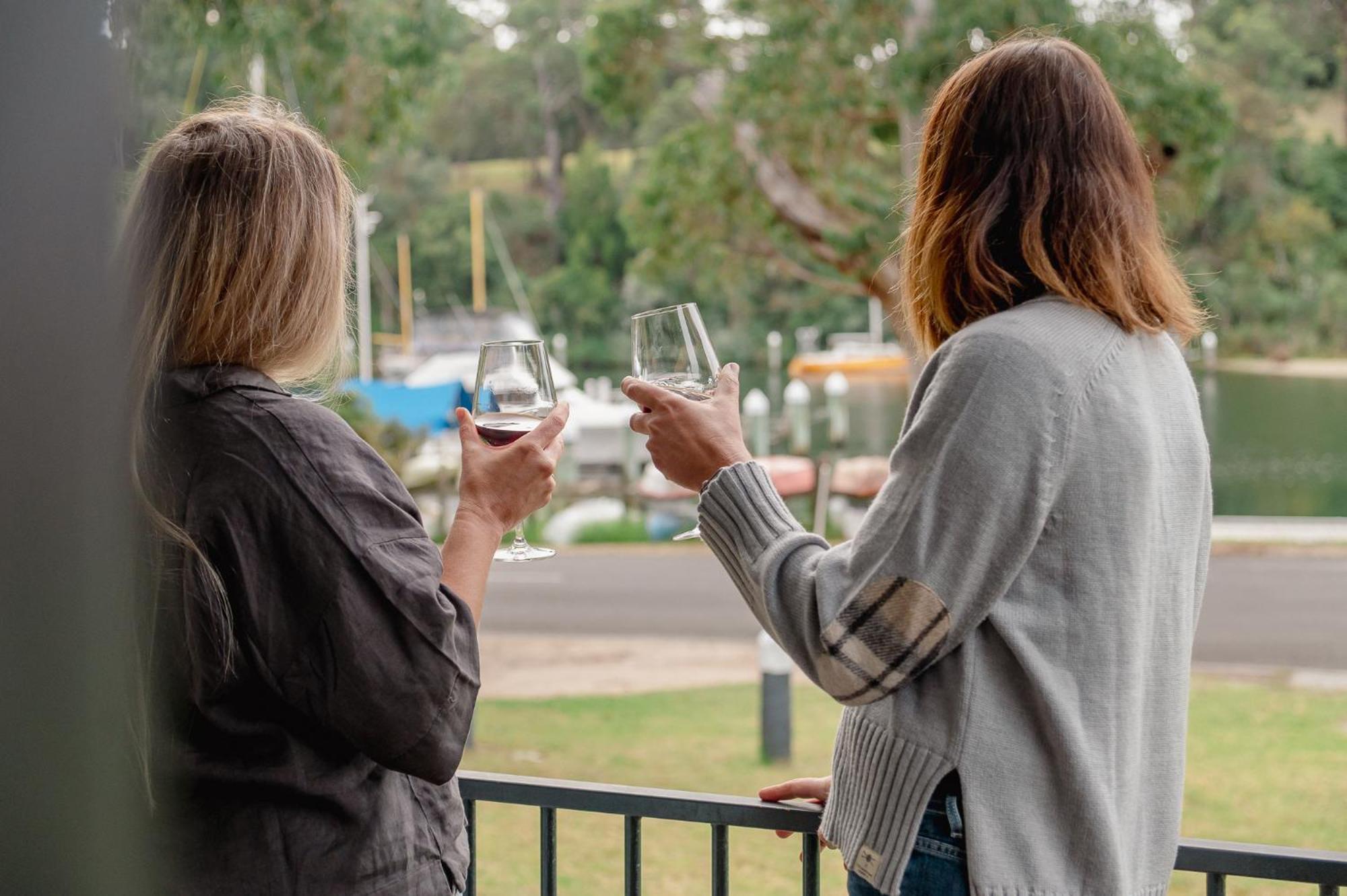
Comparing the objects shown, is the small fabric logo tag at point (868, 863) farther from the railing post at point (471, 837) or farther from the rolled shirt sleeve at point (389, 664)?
the railing post at point (471, 837)

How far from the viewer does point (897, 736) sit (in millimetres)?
1025

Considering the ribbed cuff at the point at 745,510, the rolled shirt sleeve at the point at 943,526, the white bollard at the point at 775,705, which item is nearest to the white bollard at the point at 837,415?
the white bollard at the point at 775,705

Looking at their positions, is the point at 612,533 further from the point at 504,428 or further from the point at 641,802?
the point at 504,428

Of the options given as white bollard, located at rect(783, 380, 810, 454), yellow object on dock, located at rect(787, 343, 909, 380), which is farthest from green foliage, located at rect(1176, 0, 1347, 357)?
white bollard, located at rect(783, 380, 810, 454)

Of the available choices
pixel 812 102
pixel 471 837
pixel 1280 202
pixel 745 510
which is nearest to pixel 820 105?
pixel 812 102

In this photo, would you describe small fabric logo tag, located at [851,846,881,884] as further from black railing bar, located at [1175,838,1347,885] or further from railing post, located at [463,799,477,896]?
railing post, located at [463,799,477,896]

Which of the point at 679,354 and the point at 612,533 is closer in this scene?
the point at 679,354

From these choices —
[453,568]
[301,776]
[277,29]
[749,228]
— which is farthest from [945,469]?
[749,228]

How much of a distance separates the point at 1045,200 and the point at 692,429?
0.37m

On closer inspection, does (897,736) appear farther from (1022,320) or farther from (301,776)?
(301,776)

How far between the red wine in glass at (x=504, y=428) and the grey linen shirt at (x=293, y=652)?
19 centimetres

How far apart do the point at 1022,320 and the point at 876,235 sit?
8.78 metres

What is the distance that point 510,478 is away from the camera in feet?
3.79

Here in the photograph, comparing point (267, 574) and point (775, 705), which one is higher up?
point (267, 574)
